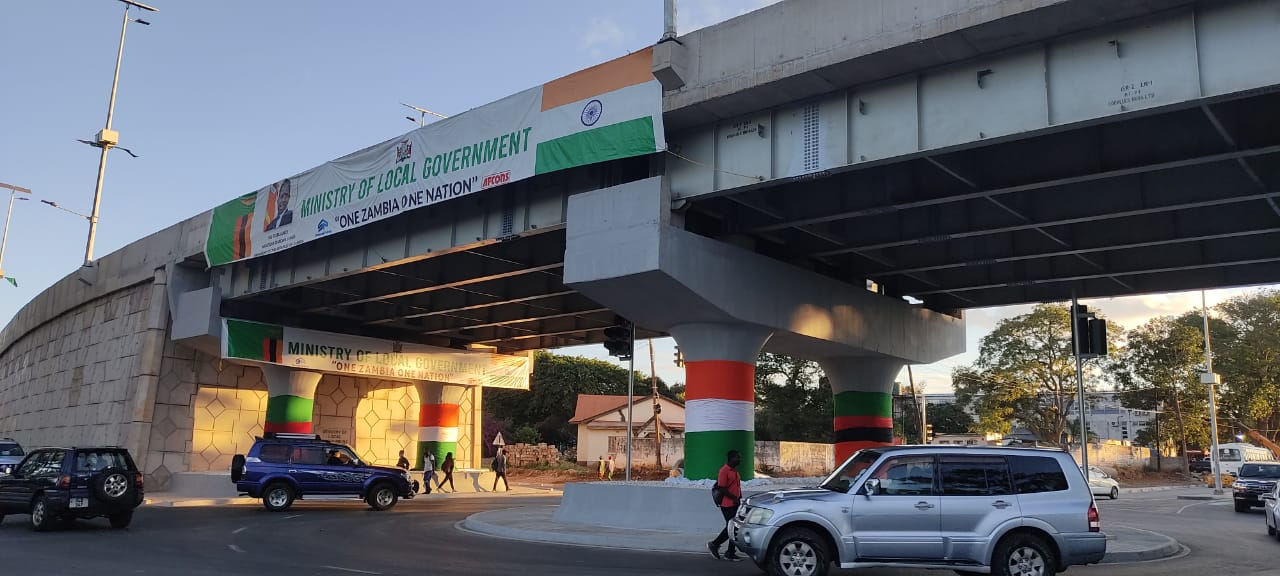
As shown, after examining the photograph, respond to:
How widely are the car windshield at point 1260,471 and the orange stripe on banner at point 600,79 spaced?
76.1ft

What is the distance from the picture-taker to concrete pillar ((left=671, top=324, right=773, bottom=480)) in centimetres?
1958

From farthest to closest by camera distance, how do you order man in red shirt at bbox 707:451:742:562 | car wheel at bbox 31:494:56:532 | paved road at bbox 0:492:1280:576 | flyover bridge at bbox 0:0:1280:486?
1. car wheel at bbox 31:494:56:532
2. flyover bridge at bbox 0:0:1280:486
3. man in red shirt at bbox 707:451:742:562
4. paved road at bbox 0:492:1280:576

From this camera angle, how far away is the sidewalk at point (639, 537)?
50.4 ft

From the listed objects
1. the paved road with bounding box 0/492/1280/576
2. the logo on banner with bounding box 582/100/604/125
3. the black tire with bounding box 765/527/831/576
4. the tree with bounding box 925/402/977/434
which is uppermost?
the logo on banner with bounding box 582/100/604/125

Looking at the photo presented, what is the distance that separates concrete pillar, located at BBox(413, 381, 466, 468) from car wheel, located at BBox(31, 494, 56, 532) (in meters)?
25.3

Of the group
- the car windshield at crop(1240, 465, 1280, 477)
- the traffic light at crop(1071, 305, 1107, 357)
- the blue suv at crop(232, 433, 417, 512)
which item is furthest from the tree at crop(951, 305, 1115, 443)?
the blue suv at crop(232, 433, 417, 512)

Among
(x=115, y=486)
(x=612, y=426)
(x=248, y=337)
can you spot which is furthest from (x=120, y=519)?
(x=612, y=426)

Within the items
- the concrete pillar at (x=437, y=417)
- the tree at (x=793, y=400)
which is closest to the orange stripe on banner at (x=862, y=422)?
the concrete pillar at (x=437, y=417)

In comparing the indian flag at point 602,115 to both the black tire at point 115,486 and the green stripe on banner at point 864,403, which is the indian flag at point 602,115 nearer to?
the black tire at point 115,486

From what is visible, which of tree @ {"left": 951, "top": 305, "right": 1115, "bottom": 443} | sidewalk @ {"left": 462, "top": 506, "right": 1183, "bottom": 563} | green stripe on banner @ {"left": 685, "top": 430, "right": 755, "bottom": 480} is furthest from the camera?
tree @ {"left": 951, "top": 305, "right": 1115, "bottom": 443}

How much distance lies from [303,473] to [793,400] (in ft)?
153

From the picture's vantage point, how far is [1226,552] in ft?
52.9

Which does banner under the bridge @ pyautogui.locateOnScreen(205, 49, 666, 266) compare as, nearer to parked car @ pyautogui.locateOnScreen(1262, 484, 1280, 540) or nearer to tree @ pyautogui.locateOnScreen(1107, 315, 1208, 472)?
parked car @ pyautogui.locateOnScreen(1262, 484, 1280, 540)

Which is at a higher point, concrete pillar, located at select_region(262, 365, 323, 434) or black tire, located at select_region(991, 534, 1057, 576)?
concrete pillar, located at select_region(262, 365, 323, 434)
